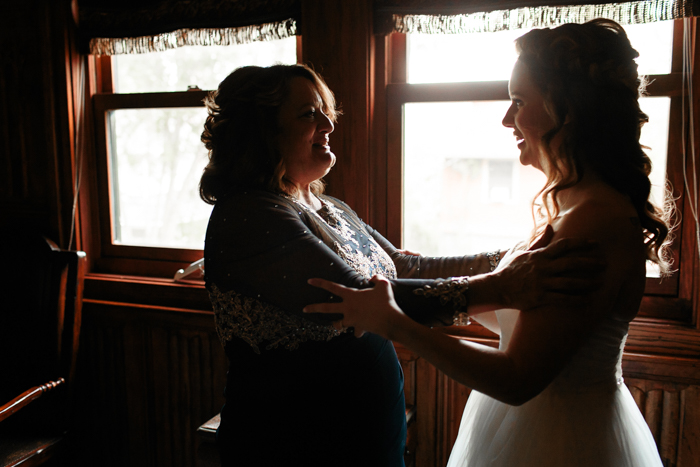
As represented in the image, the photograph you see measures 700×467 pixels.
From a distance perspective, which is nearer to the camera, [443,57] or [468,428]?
[468,428]

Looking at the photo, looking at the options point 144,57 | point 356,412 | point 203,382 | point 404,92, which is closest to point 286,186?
point 356,412

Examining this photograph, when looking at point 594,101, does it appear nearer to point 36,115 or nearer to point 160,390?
point 160,390

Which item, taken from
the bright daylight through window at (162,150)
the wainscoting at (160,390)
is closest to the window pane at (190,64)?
the bright daylight through window at (162,150)

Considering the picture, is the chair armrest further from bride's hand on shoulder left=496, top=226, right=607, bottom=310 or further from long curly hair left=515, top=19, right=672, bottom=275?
long curly hair left=515, top=19, right=672, bottom=275

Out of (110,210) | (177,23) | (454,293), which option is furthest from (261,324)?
(110,210)

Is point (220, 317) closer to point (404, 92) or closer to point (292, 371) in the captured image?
point (292, 371)

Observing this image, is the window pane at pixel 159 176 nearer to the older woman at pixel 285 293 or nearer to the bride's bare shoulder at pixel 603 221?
the older woman at pixel 285 293

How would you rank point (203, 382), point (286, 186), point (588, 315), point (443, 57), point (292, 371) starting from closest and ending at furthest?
point (588, 315), point (292, 371), point (286, 186), point (443, 57), point (203, 382)

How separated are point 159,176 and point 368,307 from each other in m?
1.66

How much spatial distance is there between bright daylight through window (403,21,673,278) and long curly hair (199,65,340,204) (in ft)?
2.48

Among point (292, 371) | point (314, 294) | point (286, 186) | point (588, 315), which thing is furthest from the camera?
point (286, 186)

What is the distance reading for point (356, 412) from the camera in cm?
136

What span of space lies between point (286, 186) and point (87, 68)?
59.0 inches

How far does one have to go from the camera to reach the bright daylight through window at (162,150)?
2.30 meters
